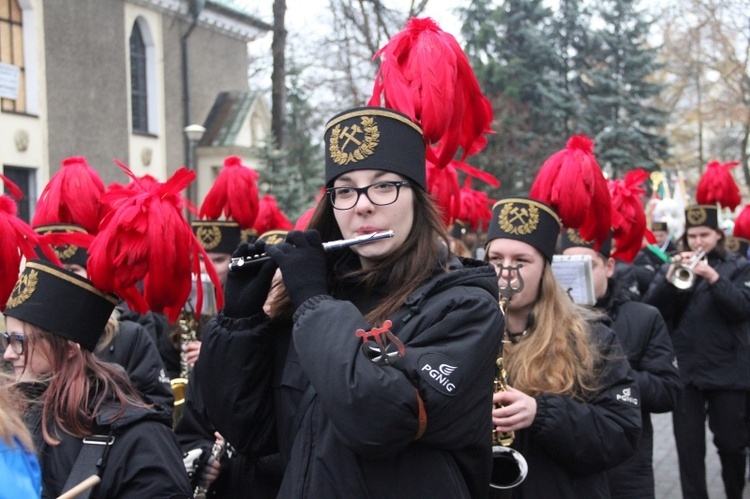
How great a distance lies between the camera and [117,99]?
66.5 feet

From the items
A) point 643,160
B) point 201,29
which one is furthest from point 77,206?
point 643,160

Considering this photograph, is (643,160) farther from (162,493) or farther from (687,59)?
(162,493)

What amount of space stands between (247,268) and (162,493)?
0.78 metres

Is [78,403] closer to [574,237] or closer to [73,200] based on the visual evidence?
[73,200]

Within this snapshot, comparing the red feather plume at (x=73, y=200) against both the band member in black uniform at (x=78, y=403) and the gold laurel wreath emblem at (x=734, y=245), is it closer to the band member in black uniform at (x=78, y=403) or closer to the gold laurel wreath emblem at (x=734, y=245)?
the band member in black uniform at (x=78, y=403)

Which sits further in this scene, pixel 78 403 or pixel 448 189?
pixel 448 189

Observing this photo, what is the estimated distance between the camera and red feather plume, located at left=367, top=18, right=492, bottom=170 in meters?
2.95

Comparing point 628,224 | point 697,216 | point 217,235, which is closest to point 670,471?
point 697,216

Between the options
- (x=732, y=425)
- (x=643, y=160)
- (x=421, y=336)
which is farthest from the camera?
(x=643, y=160)

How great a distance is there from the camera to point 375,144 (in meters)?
2.68

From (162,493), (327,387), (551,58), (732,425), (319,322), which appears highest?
(551,58)

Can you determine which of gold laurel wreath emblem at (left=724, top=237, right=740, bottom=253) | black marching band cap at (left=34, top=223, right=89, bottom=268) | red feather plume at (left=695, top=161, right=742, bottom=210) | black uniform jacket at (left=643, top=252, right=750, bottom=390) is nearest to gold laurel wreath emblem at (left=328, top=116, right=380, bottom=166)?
black marching band cap at (left=34, top=223, right=89, bottom=268)

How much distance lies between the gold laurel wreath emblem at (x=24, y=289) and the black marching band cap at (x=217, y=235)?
3238 millimetres

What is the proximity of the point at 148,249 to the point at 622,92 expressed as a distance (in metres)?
24.3
